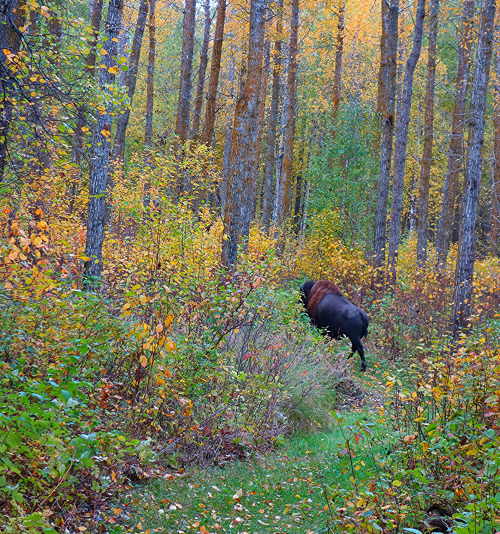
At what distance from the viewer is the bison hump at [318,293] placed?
11.5 meters

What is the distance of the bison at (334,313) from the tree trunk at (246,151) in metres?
3.07

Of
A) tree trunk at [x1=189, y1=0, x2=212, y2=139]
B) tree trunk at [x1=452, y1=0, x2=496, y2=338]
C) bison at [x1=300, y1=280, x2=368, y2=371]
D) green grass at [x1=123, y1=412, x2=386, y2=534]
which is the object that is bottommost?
green grass at [x1=123, y1=412, x2=386, y2=534]

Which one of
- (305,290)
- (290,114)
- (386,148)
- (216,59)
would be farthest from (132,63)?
(305,290)

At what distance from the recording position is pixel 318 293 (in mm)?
11562

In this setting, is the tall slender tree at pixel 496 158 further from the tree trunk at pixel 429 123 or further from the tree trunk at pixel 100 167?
the tree trunk at pixel 100 167

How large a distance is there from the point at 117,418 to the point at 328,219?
12.5 m

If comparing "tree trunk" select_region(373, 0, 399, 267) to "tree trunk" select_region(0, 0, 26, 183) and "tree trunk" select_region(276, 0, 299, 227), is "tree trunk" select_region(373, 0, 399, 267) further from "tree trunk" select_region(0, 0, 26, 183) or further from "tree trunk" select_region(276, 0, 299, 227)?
"tree trunk" select_region(0, 0, 26, 183)

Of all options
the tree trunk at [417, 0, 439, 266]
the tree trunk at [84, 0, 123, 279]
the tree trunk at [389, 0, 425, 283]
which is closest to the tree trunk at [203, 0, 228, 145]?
the tree trunk at [389, 0, 425, 283]

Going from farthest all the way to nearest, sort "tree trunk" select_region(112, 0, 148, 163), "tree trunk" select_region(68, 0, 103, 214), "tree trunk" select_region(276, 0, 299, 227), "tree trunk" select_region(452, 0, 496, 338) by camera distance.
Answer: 1. "tree trunk" select_region(276, 0, 299, 227)
2. "tree trunk" select_region(112, 0, 148, 163)
3. "tree trunk" select_region(452, 0, 496, 338)
4. "tree trunk" select_region(68, 0, 103, 214)

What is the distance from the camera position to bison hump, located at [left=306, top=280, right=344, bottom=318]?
11453 millimetres

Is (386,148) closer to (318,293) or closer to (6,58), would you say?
(318,293)

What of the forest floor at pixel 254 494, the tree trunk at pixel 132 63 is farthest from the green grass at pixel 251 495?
the tree trunk at pixel 132 63

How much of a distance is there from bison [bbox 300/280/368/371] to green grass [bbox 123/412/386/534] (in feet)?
14.7

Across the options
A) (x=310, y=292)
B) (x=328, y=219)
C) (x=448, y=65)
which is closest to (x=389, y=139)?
(x=328, y=219)
